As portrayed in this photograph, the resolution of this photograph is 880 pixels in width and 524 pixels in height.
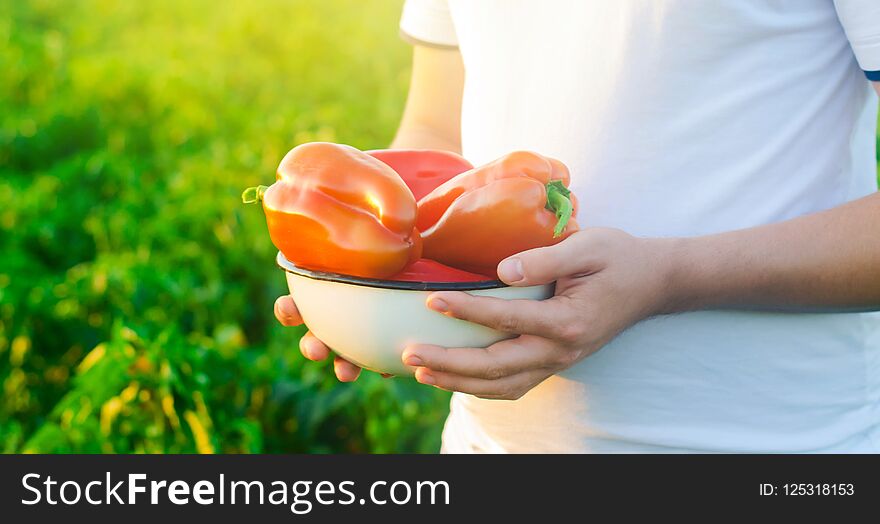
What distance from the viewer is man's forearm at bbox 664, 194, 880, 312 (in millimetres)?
1260

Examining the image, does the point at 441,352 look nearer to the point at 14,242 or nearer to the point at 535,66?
the point at 535,66

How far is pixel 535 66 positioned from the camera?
56.7 inches

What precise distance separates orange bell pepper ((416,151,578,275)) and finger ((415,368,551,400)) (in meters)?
0.14

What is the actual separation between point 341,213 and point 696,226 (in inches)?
18.9

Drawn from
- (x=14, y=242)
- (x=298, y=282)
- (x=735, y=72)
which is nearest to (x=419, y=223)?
(x=298, y=282)

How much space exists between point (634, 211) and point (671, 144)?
0.10 meters

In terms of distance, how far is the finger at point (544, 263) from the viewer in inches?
45.4

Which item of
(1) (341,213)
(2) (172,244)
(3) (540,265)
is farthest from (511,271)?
(2) (172,244)

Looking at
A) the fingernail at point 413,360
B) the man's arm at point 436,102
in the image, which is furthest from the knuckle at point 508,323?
the man's arm at point 436,102

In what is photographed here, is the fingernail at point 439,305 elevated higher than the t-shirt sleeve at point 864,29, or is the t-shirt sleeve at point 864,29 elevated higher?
the t-shirt sleeve at point 864,29

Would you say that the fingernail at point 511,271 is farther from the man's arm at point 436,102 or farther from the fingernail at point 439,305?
the man's arm at point 436,102

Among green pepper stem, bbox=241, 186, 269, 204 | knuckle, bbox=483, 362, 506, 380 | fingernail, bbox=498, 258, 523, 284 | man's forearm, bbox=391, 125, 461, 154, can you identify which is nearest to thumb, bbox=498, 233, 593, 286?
fingernail, bbox=498, 258, 523, 284

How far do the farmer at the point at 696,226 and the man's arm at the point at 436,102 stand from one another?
0.29 metres

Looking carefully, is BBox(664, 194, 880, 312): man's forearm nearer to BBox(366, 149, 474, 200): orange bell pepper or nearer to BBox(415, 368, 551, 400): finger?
BBox(415, 368, 551, 400): finger
